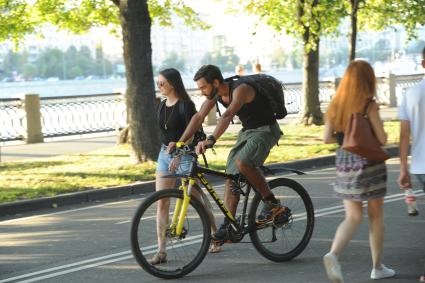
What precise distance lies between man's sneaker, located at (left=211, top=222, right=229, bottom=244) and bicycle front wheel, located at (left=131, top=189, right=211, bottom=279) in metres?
0.12

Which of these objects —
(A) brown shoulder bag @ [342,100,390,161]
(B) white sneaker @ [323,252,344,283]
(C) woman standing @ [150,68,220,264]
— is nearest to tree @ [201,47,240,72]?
(C) woman standing @ [150,68,220,264]

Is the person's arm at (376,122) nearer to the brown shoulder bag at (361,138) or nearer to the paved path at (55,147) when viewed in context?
the brown shoulder bag at (361,138)

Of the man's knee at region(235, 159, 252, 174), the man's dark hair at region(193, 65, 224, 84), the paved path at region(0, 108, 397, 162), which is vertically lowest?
the paved path at region(0, 108, 397, 162)

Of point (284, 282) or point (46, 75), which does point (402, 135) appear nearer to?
point (284, 282)

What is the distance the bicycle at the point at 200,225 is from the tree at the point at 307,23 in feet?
39.2

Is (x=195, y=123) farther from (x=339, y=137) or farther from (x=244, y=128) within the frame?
(x=339, y=137)

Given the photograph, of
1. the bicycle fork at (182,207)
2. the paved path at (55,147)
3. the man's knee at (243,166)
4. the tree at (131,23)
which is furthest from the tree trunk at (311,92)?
the bicycle fork at (182,207)

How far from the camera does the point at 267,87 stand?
22.1 ft

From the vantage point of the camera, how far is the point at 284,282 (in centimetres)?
632

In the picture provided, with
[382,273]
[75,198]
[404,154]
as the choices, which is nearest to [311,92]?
[75,198]

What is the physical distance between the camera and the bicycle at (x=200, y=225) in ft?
21.2

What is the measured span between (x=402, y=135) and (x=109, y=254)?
310 centimetres

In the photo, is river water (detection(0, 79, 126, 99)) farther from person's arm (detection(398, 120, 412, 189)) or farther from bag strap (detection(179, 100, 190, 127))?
person's arm (detection(398, 120, 412, 189))

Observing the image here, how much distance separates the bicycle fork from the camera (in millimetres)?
6496
